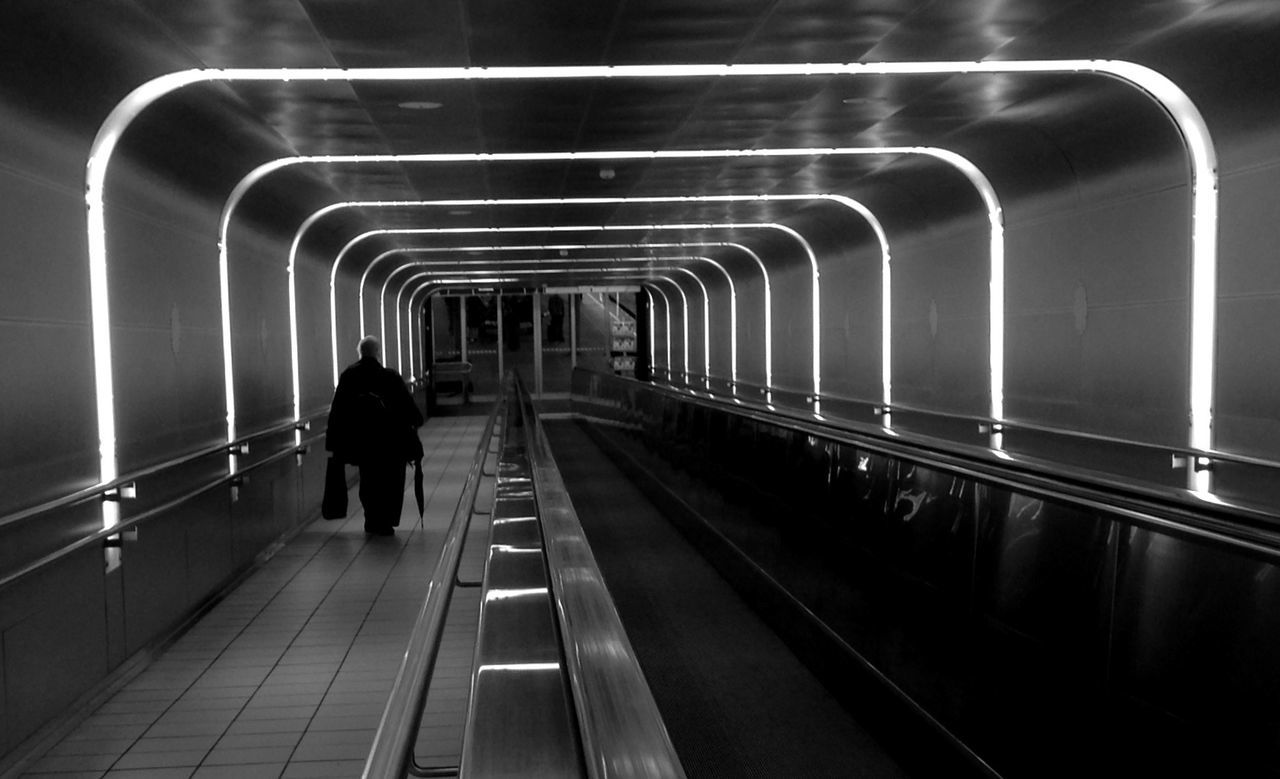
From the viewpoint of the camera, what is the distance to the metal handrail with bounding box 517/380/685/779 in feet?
6.85

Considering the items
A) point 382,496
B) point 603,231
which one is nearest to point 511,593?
point 382,496

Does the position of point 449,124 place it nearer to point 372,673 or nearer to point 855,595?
point 372,673

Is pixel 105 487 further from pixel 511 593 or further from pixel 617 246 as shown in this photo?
pixel 617 246

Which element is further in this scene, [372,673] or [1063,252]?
[1063,252]

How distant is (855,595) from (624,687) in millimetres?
3575

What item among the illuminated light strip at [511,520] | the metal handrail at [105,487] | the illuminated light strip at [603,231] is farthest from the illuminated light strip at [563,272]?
the illuminated light strip at [511,520]

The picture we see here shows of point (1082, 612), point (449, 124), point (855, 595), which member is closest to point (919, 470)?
point (855, 595)

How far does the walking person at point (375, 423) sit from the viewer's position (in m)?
10.4

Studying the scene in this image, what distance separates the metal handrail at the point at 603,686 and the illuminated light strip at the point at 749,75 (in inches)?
151

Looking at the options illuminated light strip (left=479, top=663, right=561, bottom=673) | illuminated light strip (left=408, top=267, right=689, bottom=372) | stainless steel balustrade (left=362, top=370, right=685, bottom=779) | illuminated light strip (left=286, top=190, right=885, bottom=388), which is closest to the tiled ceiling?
illuminated light strip (left=286, top=190, right=885, bottom=388)

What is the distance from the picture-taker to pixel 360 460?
1054cm

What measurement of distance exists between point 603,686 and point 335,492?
347 inches

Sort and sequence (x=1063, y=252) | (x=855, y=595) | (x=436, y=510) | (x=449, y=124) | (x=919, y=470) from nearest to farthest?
(x=919, y=470)
(x=855, y=595)
(x=449, y=124)
(x=1063, y=252)
(x=436, y=510)

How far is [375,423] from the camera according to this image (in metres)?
10.5
